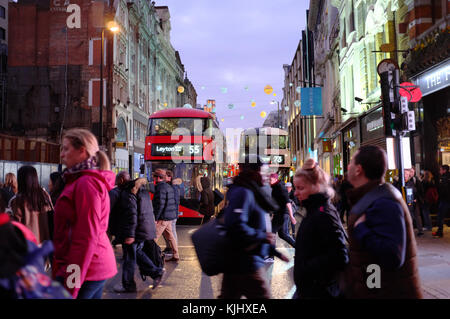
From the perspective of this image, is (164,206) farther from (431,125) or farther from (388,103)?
(431,125)

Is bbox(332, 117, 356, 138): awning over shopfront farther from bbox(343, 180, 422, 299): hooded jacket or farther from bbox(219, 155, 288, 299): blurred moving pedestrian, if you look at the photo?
bbox(343, 180, 422, 299): hooded jacket

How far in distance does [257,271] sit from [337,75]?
95.8 feet

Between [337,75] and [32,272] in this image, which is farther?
[337,75]

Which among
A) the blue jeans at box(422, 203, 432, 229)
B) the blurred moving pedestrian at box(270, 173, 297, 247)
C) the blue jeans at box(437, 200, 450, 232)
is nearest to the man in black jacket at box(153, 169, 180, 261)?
the blurred moving pedestrian at box(270, 173, 297, 247)

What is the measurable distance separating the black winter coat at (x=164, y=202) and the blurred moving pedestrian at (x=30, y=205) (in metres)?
3.18

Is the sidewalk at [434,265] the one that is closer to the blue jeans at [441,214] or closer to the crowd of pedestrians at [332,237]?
the blue jeans at [441,214]

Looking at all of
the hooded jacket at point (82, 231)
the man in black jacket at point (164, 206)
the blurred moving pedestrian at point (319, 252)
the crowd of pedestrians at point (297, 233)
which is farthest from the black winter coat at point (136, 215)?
the blurred moving pedestrian at point (319, 252)

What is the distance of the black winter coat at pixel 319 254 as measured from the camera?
2729 mm

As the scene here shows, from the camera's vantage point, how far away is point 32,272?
5.88 ft

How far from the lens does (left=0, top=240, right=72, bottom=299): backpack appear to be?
1.74 metres

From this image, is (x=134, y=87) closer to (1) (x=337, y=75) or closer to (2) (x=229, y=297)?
(1) (x=337, y=75)

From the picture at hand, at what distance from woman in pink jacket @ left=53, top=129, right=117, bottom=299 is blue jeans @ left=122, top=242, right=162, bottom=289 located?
3246 millimetres

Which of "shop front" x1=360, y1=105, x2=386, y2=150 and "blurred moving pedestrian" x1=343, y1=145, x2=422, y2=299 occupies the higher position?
"shop front" x1=360, y1=105, x2=386, y2=150
